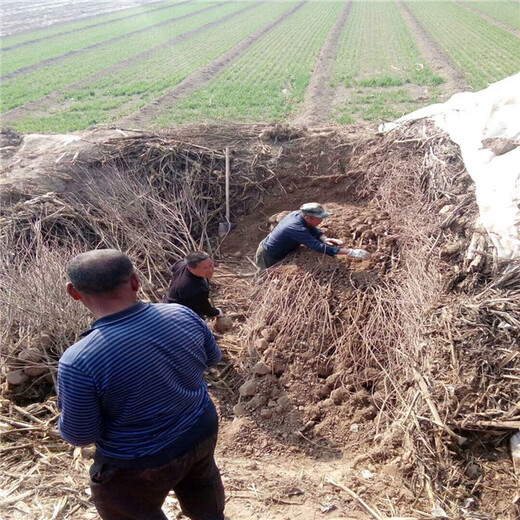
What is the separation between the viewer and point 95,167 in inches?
255

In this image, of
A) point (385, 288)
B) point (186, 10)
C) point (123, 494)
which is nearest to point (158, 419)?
point (123, 494)

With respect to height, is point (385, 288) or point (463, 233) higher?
point (463, 233)

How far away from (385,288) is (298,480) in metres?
1.91

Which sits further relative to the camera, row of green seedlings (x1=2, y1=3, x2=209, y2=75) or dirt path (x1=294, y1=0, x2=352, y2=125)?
row of green seedlings (x1=2, y1=3, x2=209, y2=75)

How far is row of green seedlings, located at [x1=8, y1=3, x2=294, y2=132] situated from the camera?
12.9 metres

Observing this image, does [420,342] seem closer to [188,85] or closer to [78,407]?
[78,407]

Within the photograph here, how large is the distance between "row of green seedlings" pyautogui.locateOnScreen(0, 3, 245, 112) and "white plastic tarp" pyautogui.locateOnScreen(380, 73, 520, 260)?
13.2m

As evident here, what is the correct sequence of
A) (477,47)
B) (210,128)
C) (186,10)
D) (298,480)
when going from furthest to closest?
(186,10) → (477,47) → (210,128) → (298,480)

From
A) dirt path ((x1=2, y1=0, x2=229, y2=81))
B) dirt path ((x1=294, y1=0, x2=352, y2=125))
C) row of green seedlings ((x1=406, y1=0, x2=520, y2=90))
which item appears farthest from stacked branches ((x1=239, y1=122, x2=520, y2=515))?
dirt path ((x1=2, y1=0, x2=229, y2=81))

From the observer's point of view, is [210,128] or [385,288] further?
[210,128]

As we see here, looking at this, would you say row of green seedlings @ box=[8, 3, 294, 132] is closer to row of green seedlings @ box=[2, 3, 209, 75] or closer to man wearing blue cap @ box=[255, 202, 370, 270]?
row of green seedlings @ box=[2, 3, 209, 75]

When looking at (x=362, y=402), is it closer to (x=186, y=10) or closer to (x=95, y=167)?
(x=95, y=167)

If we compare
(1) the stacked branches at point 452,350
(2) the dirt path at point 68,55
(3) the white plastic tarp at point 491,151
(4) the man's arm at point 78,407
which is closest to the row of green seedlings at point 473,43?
(3) the white plastic tarp at point 491,151

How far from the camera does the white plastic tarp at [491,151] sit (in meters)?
3.75
